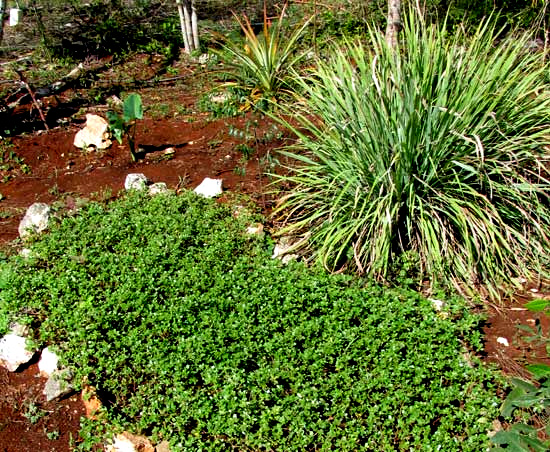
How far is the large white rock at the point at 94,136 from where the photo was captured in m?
6.35

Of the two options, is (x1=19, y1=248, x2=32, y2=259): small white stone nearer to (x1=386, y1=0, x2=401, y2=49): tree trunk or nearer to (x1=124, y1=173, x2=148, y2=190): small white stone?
(x1=124, y1=173, x2=148, y2=190): small white stone

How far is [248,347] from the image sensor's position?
12.5ft

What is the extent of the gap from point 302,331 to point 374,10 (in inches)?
255

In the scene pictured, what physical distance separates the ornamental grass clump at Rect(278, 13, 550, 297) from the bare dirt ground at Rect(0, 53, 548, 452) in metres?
0.42

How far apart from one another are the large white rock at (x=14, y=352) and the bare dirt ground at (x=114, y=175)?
64 mm

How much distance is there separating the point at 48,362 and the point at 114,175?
7.41 ft

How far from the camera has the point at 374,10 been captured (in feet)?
29.9

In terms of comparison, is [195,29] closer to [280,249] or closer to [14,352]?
[280,249]

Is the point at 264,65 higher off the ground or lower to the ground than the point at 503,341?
higher

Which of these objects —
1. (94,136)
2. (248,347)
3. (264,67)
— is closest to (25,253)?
(94,136)

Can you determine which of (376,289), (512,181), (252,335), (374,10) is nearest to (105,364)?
(252,335)

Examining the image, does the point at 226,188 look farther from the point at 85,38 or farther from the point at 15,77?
the point at 85,38

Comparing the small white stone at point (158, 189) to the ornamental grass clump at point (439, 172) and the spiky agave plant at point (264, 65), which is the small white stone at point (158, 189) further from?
the spiky agave plant at point (264, 65)

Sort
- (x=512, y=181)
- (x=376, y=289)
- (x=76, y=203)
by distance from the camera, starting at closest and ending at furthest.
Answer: (x=376, y=289), (x=512, y=181), (x=76, y=203)
